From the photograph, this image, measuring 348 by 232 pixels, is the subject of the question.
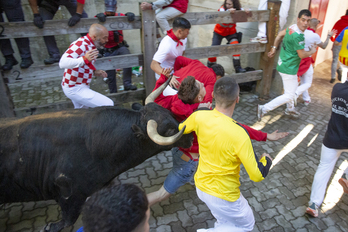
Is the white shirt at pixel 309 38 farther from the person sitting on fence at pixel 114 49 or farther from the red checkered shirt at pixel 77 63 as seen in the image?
the red checkered shirt at pixel 77 63

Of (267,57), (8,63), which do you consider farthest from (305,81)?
(8,63)

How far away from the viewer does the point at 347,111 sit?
3.08 m

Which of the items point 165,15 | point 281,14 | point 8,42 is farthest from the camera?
point 281,14

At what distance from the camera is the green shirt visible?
5344mm

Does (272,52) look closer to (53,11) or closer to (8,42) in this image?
(53,11)

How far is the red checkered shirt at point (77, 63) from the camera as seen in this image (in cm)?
378

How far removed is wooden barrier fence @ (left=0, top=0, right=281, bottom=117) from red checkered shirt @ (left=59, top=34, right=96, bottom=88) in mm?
854

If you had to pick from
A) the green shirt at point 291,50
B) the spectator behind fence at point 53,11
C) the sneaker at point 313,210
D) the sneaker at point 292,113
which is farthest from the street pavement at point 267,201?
the spectator behind fence at point 53,11

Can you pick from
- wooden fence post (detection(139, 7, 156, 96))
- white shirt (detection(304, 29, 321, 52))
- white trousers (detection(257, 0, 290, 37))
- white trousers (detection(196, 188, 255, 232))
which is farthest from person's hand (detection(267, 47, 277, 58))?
white trousers (detection(196, 188, 255, 232))

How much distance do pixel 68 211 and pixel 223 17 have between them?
4991mm

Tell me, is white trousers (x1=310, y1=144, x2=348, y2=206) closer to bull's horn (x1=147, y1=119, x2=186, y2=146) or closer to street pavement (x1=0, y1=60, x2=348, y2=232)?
street pavement (x1=0, y1=60, x2=348, y2=232)

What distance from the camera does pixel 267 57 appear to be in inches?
269

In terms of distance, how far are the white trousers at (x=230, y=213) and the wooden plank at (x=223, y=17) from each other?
4.12m

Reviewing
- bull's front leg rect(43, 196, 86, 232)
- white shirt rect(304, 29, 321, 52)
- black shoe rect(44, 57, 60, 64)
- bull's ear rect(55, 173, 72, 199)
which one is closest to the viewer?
bull's ear rect(55, 173, 72, 199)
